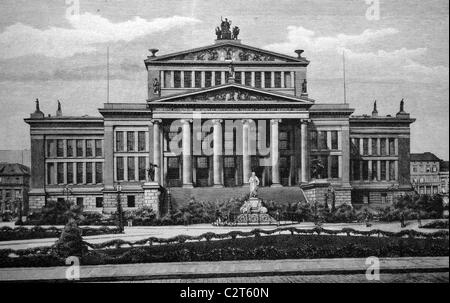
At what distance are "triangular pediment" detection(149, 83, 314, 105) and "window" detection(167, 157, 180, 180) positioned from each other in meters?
3.56

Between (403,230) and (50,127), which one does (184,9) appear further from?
(403,230)

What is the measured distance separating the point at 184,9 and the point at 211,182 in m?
12.4

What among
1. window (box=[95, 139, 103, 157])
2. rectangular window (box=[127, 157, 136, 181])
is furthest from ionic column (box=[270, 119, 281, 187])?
window (box=[95, 139, 103, 157])

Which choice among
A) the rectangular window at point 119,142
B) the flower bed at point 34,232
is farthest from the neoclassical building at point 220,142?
the flower bed at point 34,232

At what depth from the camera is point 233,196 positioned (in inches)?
1053

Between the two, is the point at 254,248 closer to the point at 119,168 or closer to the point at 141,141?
the point at 119,168

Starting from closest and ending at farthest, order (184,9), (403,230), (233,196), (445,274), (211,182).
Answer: (445,274), (184,9), (403,230), (233,196), (211,182)

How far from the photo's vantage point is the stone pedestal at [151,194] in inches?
995

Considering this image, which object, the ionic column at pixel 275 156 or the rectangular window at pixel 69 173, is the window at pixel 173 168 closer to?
the ionic column at pixel 275 156

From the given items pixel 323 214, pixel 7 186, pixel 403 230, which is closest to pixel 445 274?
pixel 403 230

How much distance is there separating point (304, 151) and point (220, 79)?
19.0ft

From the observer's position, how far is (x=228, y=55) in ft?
91.3

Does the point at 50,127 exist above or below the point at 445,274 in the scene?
above

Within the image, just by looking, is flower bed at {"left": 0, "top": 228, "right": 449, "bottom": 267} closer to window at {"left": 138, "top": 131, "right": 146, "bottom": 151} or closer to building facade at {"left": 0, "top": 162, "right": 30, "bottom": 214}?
building facade at {"left": 0, "top": 162, "right": 30, "bottom": 214}
